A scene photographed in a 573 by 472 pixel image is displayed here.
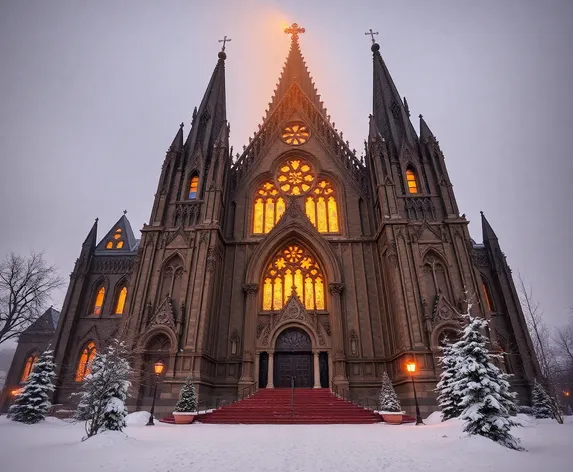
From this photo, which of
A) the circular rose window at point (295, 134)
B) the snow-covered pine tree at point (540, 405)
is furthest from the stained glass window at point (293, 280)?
the snow-covered pine tree at point (540, 405)

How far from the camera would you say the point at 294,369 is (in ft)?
70.0

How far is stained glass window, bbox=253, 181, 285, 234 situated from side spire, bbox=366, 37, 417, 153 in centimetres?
1065

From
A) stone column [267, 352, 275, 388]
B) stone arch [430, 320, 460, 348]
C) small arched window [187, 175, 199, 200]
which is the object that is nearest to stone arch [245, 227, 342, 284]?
stone column [267, 352, 275, 388]

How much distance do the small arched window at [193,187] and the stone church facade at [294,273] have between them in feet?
0.31

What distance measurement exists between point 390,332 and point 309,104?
22.4 metres

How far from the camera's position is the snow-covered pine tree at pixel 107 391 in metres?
9.29

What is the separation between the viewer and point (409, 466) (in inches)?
247

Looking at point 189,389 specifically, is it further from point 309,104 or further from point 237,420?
point 309,104

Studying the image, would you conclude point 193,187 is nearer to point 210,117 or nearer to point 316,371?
point 210,117

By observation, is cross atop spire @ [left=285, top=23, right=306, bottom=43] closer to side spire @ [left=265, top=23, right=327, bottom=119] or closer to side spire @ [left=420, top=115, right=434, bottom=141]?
side spire @ [left=265, top=23, right=327, bottom=119]

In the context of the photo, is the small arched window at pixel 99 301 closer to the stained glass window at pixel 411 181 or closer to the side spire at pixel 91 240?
the side spire at pixel 91 240

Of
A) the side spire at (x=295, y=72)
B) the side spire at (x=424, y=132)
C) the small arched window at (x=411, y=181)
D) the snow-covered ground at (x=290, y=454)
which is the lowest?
the snow-covered ground at (x=290, y=454)

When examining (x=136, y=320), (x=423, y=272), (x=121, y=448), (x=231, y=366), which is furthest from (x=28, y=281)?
(x=423, y=272)

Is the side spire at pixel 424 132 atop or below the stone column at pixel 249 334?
atop
